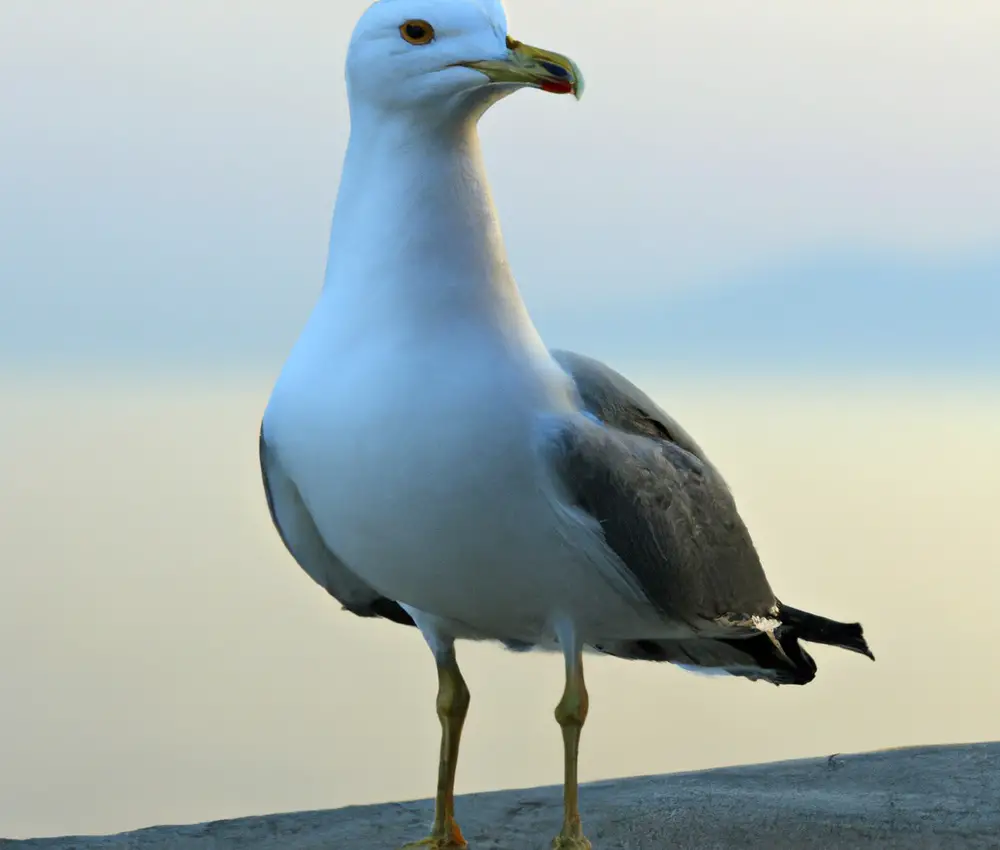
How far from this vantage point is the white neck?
3523 millimetres

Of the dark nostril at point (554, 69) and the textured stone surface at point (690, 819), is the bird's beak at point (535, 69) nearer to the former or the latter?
the dark nostril at point (554, 69)

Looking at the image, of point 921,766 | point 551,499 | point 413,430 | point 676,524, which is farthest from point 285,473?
point 921,766

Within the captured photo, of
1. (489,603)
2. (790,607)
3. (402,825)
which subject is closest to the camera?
(489,603)

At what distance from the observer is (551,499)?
347 centimetres

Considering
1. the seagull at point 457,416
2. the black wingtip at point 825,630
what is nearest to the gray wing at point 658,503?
the seagull at point 457,416

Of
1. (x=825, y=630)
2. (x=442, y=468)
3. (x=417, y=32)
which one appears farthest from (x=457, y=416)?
(x=825, y=630)

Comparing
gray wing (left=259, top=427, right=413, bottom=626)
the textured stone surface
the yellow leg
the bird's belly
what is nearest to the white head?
the bird's belly

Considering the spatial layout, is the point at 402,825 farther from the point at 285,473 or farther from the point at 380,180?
the point at 380,180

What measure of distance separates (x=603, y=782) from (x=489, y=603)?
2.30 metres

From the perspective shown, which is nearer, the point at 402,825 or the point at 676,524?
the point at 676,524

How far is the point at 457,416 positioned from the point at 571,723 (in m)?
1.00

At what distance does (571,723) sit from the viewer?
3.84m

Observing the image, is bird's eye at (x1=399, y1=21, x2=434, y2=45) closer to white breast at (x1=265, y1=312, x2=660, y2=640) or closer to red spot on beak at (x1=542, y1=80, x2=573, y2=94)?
red spot on beak at (x1=542, y1=80, x2=573, y2=94)

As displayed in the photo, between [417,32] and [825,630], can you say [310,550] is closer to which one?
[417,32]
